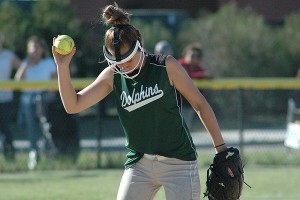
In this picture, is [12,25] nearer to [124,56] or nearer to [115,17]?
[115,17]

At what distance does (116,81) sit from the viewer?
5.74 m

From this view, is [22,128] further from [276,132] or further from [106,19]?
[106,19]

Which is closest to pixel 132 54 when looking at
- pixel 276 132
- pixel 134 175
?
pixel 134 175

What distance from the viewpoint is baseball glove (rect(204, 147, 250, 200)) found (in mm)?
5715

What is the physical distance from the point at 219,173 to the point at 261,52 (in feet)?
46.2

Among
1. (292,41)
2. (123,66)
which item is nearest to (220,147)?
(123,66)

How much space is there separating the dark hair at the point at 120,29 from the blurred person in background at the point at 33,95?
6.78m

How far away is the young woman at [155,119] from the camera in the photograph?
18.2 feet

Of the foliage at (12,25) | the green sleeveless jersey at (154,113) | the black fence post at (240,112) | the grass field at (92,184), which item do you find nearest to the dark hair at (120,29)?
the green sleeveless jersey at (154,113)

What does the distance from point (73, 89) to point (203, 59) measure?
45.2ft

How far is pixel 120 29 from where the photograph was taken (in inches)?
216

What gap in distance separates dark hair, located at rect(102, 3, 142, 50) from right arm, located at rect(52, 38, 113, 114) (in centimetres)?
30

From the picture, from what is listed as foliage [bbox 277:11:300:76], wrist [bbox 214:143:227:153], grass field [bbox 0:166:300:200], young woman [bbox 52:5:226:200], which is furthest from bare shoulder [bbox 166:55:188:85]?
foliage [bbox 277:11:300:76]

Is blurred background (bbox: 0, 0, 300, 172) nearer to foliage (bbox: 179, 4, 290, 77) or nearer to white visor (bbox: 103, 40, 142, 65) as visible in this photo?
foliage (bbox: 179, 4, 290, 77)
